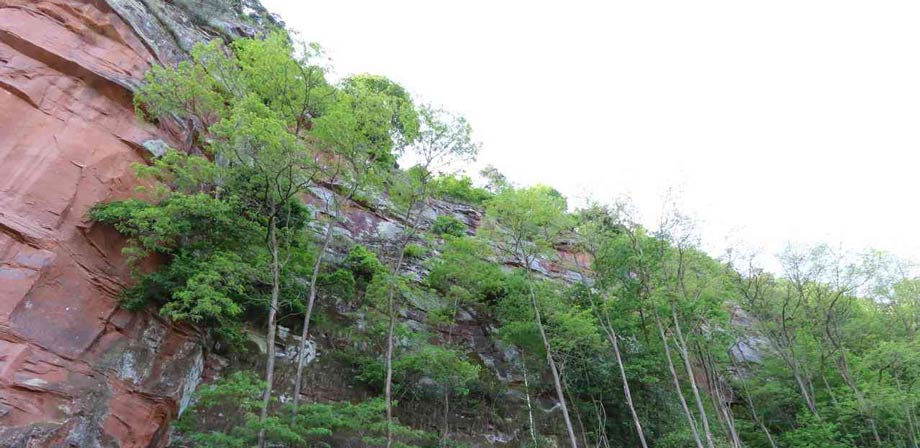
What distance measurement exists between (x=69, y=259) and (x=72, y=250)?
217 millimetres

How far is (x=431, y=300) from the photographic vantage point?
16.4 meters

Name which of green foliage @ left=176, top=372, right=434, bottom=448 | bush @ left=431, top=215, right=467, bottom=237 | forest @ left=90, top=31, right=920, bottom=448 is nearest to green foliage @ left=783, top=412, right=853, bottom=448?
forest @ left=90, top=31, right=920, bottom=448

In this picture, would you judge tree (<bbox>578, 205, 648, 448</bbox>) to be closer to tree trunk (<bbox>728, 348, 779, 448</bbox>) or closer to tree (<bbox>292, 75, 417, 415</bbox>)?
tree trunk (<bbox>728, 348, 779, 448</bbox>)

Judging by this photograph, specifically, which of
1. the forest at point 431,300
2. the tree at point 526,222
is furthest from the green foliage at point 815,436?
the tree at point 526,222

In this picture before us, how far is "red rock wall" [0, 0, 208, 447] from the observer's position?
8.82 meters

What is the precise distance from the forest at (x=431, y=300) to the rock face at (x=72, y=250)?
0.57 m

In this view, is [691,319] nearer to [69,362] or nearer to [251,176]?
[251,176]

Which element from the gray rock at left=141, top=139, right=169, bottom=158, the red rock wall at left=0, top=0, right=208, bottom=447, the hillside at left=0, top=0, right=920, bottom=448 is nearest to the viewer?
the red rock wall at left=0, top=0, right=208, bottom=447

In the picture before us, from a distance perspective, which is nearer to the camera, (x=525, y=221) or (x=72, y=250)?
(x=72, y=250)

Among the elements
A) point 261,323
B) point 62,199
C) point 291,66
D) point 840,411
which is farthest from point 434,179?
point 840,411

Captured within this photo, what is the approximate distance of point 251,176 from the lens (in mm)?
11875

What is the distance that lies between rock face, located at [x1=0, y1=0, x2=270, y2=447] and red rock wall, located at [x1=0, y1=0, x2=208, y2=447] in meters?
0.02

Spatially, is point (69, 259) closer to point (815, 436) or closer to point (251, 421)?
point (251, 421)

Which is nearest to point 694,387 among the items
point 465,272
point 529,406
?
point 529,406
